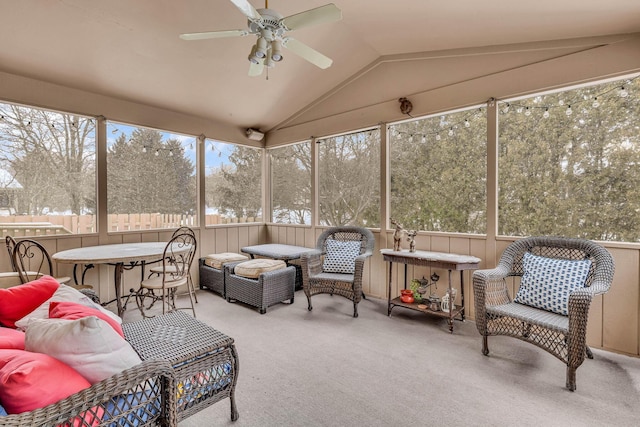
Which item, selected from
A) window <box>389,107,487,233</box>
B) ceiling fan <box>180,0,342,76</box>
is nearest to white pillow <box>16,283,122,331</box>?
ceiling fan <box>180,0,342,76</box>

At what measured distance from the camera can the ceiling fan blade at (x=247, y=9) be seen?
1836 millimetres

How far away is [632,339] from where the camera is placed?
102 inches

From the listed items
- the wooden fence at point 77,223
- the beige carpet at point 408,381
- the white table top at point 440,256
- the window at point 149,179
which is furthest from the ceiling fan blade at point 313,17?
the wooden fence at point 77,223

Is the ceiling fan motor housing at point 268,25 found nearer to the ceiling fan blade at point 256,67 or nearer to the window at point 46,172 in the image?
the ceiling fan blade at point 256,67

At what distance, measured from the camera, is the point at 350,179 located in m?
4.84

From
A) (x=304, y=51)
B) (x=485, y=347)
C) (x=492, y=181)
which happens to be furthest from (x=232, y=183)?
(x=485, y=347)

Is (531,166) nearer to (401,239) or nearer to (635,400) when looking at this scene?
(401,239)

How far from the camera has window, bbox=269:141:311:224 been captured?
17.2 ft

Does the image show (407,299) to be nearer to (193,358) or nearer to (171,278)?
(193,358)

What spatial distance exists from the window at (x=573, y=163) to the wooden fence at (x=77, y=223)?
170 inches

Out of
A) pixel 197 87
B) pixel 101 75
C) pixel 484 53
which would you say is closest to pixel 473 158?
pixel 484 53

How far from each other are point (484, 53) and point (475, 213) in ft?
5.66

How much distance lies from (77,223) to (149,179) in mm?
999

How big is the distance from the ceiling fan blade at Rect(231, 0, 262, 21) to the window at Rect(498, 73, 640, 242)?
2.66 m
